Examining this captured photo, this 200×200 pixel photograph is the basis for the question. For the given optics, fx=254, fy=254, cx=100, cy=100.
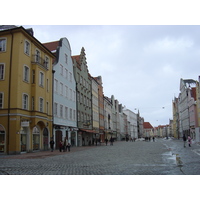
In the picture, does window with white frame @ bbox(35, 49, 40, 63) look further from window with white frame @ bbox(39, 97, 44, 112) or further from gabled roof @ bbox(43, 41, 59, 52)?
gabled roof @ bbox(43, 41, 59, 52)

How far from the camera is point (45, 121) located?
3009cm

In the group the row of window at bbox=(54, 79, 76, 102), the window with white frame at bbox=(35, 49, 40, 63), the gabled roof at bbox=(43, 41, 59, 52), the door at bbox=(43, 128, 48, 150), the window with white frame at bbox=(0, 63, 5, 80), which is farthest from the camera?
the gabled roof at bbox=(43, 41, 59, 52)

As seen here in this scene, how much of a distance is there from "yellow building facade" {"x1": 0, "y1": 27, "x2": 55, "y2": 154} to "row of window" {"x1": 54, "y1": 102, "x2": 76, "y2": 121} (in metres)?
5.14

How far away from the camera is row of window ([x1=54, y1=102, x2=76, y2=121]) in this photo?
35.9m

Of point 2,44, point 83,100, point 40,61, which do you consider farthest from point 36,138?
point 83,100

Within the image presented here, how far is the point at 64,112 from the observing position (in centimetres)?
3878

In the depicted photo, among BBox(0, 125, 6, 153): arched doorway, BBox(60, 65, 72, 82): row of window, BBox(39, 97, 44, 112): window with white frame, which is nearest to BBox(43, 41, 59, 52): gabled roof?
BBox(60, 65, 72, 82): row of window

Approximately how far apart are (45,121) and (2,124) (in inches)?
233

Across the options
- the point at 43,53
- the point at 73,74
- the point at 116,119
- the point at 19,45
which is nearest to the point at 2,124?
the point at 19,45

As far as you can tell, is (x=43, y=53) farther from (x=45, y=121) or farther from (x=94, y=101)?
(x=94, y=101)

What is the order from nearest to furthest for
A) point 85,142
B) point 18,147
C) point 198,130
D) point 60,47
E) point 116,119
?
point 18,147 < point 60,47 < point 85,142 < point 198,130 < point 116,119

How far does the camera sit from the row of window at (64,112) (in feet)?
118

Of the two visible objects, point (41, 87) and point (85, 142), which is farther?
point (85, 142)

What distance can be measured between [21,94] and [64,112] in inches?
520
